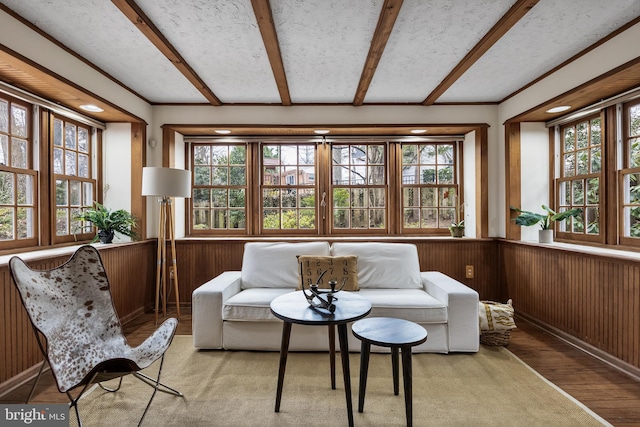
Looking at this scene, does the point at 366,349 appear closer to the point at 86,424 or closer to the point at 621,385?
the point at 86,424

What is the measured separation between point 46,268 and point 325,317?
2237mm

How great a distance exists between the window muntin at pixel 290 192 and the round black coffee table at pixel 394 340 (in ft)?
8.02

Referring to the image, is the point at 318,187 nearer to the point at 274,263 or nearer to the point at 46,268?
the point at 274,263

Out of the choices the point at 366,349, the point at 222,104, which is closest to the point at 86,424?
the point at 366,349

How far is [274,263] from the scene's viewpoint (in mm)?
3266

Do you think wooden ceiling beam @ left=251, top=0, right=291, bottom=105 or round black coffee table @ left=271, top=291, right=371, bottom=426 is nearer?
round black coffee table @ left=271, top=291, right=371, bottom=426

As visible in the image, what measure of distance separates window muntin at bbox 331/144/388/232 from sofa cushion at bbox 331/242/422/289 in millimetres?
1015

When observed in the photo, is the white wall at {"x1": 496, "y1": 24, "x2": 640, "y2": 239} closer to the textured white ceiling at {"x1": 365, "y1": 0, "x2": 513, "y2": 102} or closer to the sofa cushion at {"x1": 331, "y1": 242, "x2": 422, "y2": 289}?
the textured white ceiling at {"x1": 365, "y1": 0, "x2": 513, "y2": 102}

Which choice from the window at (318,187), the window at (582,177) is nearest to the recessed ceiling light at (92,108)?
the window at (318,187)

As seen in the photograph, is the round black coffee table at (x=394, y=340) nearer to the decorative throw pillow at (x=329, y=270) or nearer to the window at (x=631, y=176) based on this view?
the decorative throw pillow at (x=329, y=270)

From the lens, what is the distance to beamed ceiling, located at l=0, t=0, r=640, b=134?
2.12 metres

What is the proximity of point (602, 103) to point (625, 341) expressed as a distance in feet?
6.57

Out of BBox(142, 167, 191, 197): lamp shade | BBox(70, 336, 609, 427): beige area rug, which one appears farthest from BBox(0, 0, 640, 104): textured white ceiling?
BBox(70, 336, 609, 427): beige area rug

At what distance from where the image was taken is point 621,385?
7.30 feet
